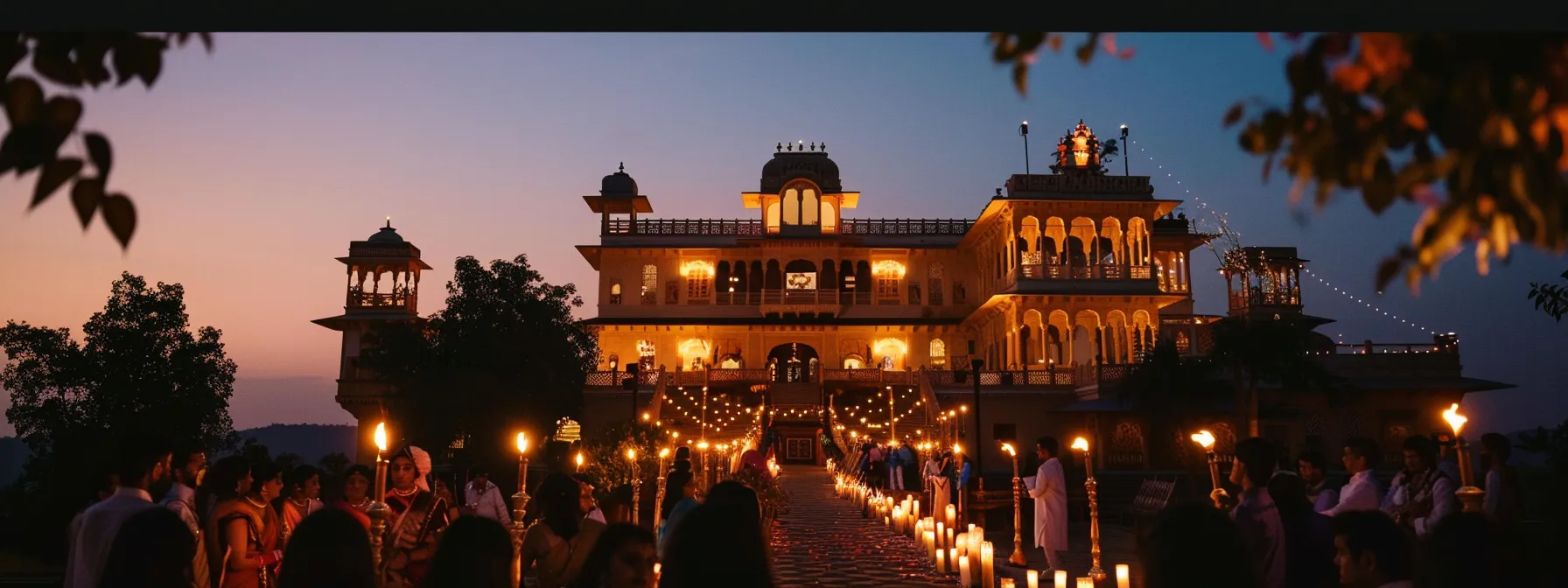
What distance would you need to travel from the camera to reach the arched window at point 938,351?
43.6 metres

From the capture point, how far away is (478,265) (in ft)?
116

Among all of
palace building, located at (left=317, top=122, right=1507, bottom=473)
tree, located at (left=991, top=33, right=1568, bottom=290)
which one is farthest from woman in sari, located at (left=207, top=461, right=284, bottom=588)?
palace building, located at (left=317, top=122, right=1507, bottom=473)

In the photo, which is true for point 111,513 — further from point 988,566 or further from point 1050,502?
point 1050,502

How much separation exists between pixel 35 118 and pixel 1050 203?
3500 centimetres

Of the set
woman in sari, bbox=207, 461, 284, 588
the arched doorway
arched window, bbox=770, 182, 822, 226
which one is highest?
arched window, bbox=770, 182, 822, 226

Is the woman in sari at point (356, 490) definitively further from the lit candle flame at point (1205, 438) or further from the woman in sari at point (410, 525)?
the lit candle flame at point (1205, 438)

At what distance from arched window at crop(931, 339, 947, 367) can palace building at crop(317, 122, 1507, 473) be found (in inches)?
3.7

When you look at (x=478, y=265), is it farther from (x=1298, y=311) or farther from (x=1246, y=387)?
(x=1298, y=311)

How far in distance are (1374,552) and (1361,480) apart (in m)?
3.68

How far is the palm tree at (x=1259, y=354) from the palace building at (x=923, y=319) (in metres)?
2.34

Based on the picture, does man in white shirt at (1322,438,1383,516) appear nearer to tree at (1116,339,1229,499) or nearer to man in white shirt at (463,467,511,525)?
man in white shirt at (463,467,511,525)

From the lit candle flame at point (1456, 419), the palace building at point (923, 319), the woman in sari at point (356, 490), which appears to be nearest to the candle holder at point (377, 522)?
the woman in sari at point (356, 490)

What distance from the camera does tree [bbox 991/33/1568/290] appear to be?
4.14m

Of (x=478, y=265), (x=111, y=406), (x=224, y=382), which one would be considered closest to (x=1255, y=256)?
(x=478, y=265)
